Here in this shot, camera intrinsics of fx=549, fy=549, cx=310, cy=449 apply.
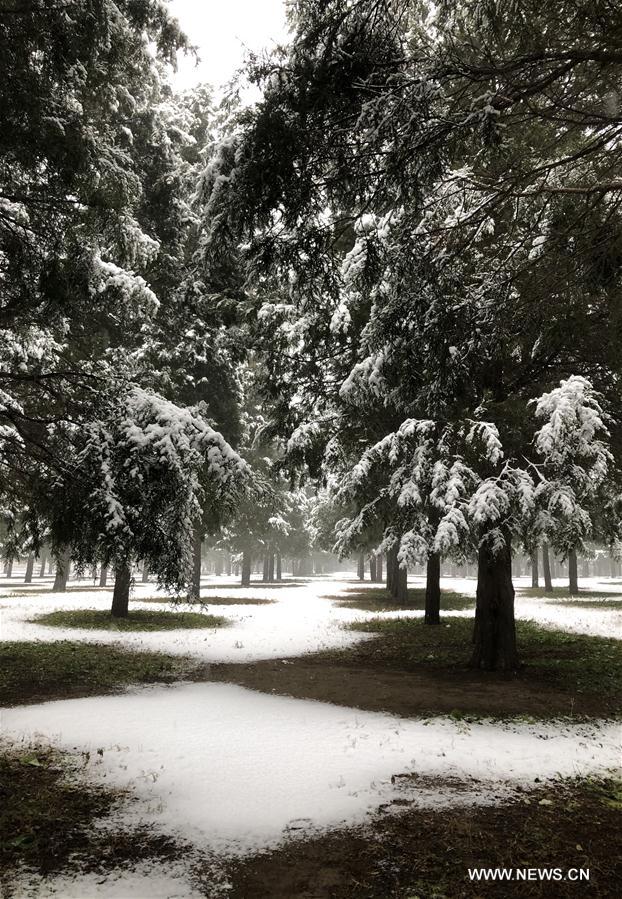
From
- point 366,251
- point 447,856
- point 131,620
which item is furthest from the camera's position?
point 131,620

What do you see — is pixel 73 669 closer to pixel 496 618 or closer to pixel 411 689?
pixel 411 689

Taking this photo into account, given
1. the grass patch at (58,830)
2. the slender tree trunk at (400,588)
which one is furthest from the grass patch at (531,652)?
the slender tree trunk at (400,588)

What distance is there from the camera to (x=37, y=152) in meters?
5.57

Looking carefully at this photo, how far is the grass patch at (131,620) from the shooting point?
15469 mm

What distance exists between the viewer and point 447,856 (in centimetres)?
385

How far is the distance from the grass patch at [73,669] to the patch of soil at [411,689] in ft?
3.61

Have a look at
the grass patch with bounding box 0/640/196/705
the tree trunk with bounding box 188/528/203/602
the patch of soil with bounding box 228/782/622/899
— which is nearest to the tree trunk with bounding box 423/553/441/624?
the tree trunk with bounding box 188/528/203/602

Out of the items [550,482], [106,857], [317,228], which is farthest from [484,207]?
[106,857]

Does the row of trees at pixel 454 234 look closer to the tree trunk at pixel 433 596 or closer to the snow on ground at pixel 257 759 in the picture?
the snow on ground at pixel 257 759

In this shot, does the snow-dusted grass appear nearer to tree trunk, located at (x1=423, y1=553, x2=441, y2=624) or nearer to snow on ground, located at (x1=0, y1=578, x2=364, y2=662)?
snow on ground, located at (x1=0, y1=578, x2=364, y2=662)

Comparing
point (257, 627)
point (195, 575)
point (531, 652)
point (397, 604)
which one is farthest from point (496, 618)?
point (195, 575)

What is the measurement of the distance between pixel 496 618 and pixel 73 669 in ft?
25.3

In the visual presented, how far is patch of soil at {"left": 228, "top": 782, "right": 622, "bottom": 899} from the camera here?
138 inches

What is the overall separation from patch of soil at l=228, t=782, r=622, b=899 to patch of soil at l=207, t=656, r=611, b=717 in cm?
290
